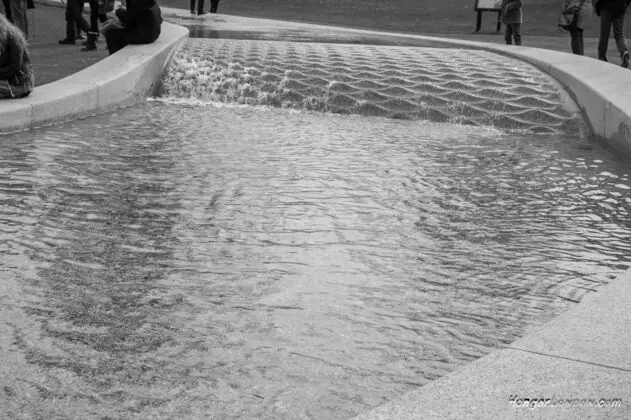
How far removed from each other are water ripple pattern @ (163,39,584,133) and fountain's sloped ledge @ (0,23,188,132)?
0.27 meters

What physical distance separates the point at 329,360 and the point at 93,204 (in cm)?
268

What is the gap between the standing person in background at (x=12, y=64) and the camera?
8562 mm

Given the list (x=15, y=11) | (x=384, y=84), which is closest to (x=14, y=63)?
(x=384, y=84)

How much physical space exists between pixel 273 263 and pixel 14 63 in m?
4.64

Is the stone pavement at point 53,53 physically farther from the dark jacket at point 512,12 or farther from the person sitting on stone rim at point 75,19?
the dark jacket at point 512,12

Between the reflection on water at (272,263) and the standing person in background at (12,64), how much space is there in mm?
584

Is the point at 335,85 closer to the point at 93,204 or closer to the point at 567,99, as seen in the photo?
the point at 567,99

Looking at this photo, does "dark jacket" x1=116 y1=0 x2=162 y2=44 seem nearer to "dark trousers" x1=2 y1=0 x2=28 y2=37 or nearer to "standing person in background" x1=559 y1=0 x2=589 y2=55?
"dark trousers" x1=2 y1=0 x2=28 y2=37

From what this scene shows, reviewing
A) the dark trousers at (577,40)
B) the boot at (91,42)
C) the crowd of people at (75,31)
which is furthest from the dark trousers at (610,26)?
the boot at (91,42)

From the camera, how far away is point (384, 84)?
35.7 ft

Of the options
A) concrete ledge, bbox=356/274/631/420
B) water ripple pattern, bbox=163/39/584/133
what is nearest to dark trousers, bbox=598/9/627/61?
water ripple pattern, bbox=163/39/584/133

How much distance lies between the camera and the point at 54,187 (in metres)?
6.32

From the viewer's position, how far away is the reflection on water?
Answer: 354cm

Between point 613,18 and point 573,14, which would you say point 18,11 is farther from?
point 613,18
